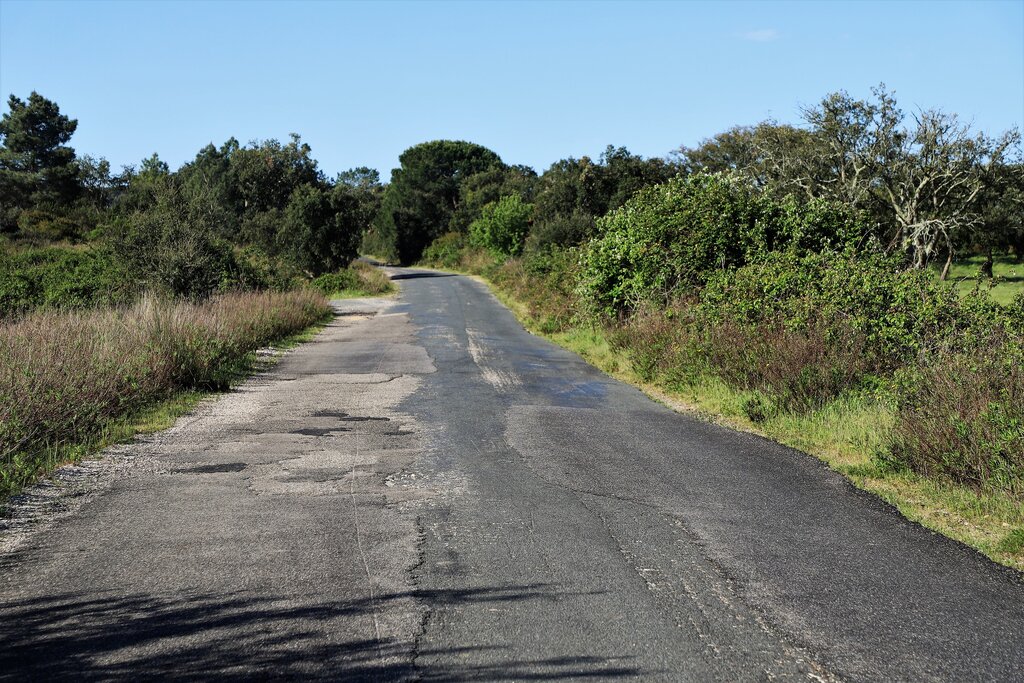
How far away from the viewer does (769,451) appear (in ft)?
30.7

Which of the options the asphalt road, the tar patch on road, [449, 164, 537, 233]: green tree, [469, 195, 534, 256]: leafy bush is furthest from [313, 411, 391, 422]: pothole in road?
[449, 164, 537, 233]: green tree

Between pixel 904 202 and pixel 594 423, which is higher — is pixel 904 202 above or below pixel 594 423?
above

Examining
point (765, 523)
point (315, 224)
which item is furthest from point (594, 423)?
point (315, 224)

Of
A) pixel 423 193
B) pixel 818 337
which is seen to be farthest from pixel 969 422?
pixel 423 193

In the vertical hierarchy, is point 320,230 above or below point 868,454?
above

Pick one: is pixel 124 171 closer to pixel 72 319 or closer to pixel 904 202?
pixel 904 202

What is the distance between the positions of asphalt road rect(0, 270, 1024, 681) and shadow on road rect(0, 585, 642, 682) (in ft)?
0.04

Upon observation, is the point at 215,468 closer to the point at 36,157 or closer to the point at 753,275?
the point at 753,275

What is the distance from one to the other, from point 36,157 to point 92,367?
5646 centimetres

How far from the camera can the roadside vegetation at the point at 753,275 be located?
26.6 ft

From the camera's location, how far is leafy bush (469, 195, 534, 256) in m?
57.5

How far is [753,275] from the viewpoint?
14664 millimetres

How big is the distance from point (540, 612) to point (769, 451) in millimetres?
5433

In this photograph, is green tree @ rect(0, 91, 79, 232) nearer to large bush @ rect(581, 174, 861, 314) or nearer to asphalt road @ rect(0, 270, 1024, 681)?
large bush @ rect(581, 174, 861, 314)
